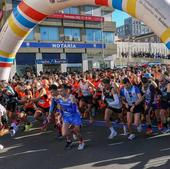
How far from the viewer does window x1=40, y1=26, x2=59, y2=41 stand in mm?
42000

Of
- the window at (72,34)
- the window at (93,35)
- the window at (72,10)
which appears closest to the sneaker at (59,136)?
the window at (72,34)

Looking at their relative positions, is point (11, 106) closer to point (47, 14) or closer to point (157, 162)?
point (47, 14)

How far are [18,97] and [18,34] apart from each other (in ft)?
8.85

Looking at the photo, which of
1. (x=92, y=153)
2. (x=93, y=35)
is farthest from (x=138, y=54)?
(x=92, y=153)

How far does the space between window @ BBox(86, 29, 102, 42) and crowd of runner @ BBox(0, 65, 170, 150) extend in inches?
1299

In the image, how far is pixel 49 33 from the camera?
1678 inches

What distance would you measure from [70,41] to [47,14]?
34102mm

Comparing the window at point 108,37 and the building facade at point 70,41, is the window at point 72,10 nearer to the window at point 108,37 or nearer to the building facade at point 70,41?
the building facade at point 70,41

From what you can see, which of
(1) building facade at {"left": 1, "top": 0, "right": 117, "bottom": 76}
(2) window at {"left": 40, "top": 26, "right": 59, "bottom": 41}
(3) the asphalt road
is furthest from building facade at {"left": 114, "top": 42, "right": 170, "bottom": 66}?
(3) the asphalt road

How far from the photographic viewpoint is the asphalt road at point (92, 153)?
718 cm

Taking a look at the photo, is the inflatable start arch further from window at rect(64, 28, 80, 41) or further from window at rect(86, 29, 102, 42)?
window at rect(86, 29, 102, 42)

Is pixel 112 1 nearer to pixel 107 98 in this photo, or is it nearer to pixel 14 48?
pixel 107 98

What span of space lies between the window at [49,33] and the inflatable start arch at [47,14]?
29.4 metres

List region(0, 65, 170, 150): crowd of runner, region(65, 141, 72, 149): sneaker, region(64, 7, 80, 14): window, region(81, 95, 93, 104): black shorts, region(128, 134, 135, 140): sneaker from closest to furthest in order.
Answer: region(0, 65, 170, 150): crowd of runner, region(65, 141, 72, 149): sneaker, region(128, 134, 135, 140): sneaker, region(81, 95, 93, 104): black shorts, region(64, 7, 80, 14): window
